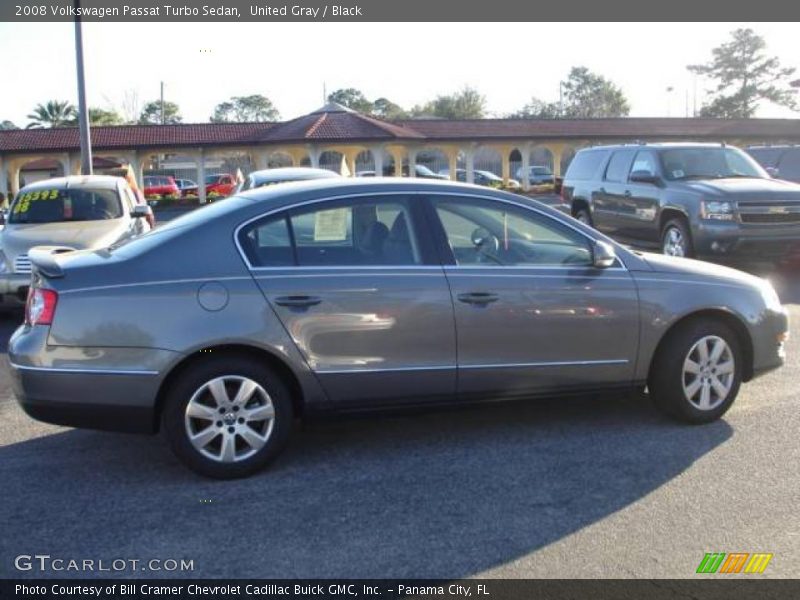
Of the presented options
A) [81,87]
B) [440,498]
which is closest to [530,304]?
[440,498]

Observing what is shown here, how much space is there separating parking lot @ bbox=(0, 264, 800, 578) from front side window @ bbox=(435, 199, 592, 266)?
993 millimetres

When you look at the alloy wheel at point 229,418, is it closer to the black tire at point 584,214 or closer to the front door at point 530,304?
the front door at point 530,304

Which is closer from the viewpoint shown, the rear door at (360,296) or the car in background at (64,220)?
the rear door at (360,296)

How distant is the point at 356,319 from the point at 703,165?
899 centimetres

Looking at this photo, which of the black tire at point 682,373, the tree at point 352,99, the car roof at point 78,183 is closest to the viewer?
the black tire at point 682,373

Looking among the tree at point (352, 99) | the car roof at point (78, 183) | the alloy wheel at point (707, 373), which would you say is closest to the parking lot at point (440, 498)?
the alloy wheel at point (707, 373)

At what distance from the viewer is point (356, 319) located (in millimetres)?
4773

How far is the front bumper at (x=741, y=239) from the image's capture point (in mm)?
11219

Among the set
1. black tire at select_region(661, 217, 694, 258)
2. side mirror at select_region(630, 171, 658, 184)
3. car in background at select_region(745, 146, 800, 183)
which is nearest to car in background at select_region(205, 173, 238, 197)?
car in background at select_region(745, 146, 800, 183)

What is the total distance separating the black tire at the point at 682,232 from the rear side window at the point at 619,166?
4.25 feet

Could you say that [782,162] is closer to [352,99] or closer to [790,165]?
[790,165]

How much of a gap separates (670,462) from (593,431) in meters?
0.65

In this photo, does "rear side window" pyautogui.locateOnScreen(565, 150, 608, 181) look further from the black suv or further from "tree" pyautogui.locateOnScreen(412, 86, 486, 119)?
"tree" pyautogui.locateOnScreen(412, 86, 486, 119)

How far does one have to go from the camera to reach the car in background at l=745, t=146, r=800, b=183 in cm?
1706
